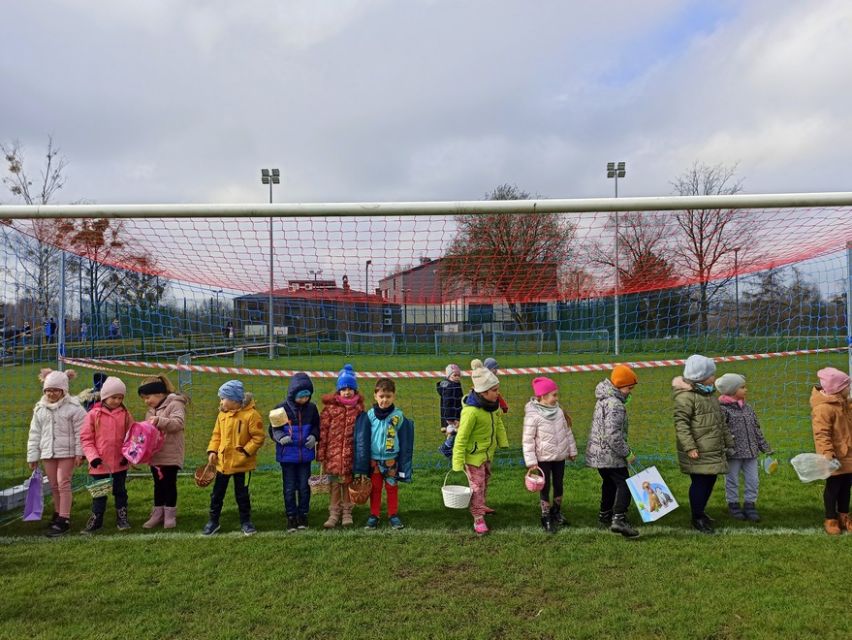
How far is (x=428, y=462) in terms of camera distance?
7.11 metres

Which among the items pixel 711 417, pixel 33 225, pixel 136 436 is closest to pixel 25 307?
pixel 33 225

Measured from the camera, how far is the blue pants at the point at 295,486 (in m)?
4.58

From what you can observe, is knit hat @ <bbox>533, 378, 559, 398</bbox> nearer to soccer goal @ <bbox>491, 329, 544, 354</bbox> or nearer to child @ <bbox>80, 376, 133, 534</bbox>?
child @ <bbox>80, 376, 133, 534</bbox>

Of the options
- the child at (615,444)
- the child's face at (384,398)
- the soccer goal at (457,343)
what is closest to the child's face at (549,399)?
the child at (615,444)

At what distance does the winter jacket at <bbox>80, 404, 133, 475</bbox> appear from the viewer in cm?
458

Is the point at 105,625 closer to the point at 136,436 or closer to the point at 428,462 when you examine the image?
the point at 136,436

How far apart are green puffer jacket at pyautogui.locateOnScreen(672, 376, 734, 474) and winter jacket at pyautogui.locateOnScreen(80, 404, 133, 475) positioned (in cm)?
476

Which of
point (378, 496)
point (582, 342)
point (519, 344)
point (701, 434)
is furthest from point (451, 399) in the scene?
point (519, 344)

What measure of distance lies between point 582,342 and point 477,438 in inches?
486

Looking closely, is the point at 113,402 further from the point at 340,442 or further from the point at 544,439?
the point at 544,439

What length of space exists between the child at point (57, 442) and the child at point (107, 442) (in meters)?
0.17

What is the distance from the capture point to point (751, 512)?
15.5 ft

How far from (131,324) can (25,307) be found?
48.8 inches

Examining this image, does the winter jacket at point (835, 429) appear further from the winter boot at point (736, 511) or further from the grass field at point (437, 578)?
the winter boot at point (736, 511)
